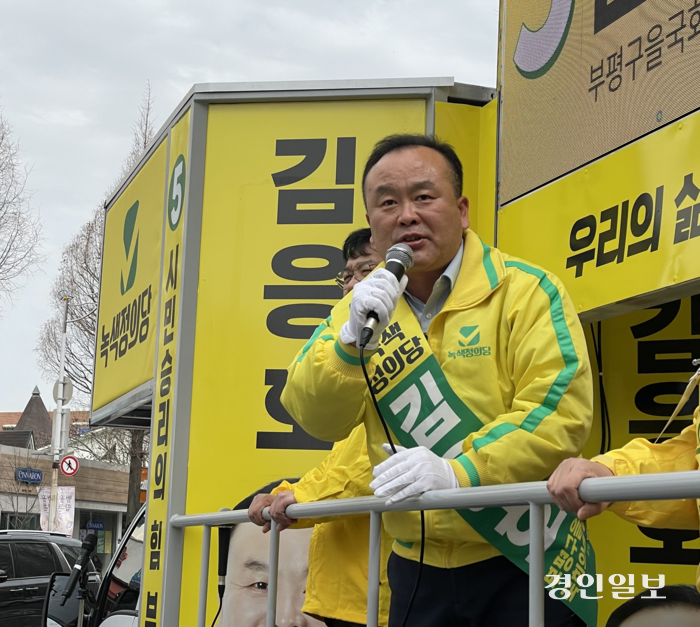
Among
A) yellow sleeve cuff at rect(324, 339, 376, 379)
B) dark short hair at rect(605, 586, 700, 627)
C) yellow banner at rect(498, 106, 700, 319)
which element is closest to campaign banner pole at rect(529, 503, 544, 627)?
yellow sleeve cuff at rect(324, 339, 376, 379)

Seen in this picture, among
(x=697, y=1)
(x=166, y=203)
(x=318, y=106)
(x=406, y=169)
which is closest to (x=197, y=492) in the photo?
(x=166, y=203)

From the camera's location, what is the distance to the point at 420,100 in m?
5.12

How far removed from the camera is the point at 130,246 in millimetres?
7098

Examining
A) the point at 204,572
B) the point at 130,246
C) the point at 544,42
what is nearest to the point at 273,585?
the point at 204,572

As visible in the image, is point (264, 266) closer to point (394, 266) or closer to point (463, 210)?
point (463, 210)

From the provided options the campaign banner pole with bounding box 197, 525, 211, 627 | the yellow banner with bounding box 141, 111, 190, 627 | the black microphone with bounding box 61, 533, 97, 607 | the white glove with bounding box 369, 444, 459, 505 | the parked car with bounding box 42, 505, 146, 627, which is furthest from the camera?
the parked car with bounding box 42, 505, 146, 627

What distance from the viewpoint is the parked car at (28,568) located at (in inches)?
497

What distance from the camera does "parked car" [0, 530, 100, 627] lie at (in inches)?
497

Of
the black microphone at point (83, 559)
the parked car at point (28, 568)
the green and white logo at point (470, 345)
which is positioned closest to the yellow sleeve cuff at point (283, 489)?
the green and white logo at point (470, 345)

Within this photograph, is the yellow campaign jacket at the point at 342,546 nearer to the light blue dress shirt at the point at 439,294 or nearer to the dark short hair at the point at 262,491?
the light blue dress shirt at the point at 439,294

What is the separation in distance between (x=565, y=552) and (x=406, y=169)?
122 cm

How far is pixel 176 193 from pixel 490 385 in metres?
3.35

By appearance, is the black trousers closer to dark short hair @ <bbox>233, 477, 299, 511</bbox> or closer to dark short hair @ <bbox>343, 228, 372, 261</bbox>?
dark short hair @ <bbox>343, 228, 372, 261</bbox>

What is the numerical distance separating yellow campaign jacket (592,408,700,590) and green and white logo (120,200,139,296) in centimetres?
507
